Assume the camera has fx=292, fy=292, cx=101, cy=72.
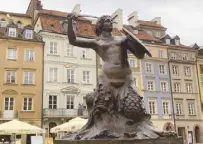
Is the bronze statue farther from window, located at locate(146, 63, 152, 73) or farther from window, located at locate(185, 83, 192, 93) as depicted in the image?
window, located at locate(185, 83, 192, 93)

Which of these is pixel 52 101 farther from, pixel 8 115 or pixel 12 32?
pixel 12 32

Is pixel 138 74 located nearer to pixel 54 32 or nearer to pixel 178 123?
pixel 178 123

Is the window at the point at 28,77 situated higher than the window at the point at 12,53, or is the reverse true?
the window at the point at 12,53

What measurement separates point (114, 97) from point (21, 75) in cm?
2661

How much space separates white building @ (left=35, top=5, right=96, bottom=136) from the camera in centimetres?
2962

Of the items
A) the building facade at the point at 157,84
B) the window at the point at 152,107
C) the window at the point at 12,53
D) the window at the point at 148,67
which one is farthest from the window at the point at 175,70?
the window at the point at 12,53

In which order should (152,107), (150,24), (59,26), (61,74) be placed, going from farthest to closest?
(150,24) → (152,107) → (59,26) → (61,74)

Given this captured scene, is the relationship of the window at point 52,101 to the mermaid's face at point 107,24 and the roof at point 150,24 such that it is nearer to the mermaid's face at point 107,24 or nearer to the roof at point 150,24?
the roof at point 150,24

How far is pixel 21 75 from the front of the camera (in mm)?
29875

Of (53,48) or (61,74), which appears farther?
(53,48)

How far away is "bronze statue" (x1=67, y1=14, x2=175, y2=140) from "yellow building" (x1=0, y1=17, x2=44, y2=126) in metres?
24.5

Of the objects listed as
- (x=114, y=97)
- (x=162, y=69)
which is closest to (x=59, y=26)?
(x=162, y=69)

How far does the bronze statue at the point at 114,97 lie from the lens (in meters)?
4.30

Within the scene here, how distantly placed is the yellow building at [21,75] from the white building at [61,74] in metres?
0.79
